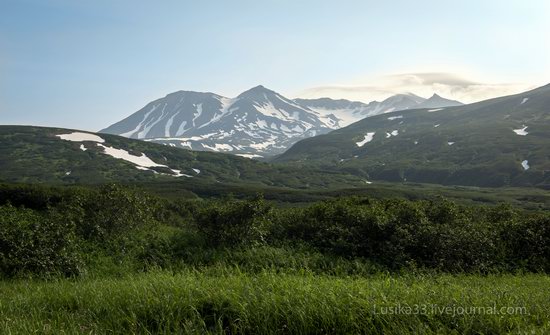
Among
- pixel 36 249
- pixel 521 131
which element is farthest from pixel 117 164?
pixel 521 131

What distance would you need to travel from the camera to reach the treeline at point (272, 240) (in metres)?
13.6

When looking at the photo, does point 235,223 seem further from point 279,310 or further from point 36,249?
point 279,310

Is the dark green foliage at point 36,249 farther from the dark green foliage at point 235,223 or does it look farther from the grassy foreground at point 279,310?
the grassy foreground at point 279,310

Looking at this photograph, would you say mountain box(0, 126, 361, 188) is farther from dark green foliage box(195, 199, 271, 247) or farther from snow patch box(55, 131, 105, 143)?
dark green foliage box(195, 199, 271, 247)

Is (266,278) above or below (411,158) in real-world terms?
above

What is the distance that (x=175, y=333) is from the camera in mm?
6164

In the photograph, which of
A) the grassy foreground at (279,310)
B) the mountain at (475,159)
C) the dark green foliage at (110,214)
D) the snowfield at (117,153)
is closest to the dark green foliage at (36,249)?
the dark green foliage at (110,214)

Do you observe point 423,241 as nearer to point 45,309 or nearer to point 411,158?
point 45,309

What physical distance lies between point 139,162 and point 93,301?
14592 cm

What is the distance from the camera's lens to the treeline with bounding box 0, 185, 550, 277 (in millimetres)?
13625

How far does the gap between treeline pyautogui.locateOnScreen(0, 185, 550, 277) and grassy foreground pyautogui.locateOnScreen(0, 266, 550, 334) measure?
4.92 metres

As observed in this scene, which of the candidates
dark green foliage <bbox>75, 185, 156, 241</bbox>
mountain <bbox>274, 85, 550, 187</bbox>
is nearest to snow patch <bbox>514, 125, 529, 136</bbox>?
mountain <bbox>274, 85, 550, 187</bbox>

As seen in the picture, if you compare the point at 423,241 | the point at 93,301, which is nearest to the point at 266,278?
the point at 93,301

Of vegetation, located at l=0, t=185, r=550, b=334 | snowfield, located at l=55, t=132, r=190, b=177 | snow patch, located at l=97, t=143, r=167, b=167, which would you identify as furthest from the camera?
snow patch, located at l=97, t=143, r=167, b=167
